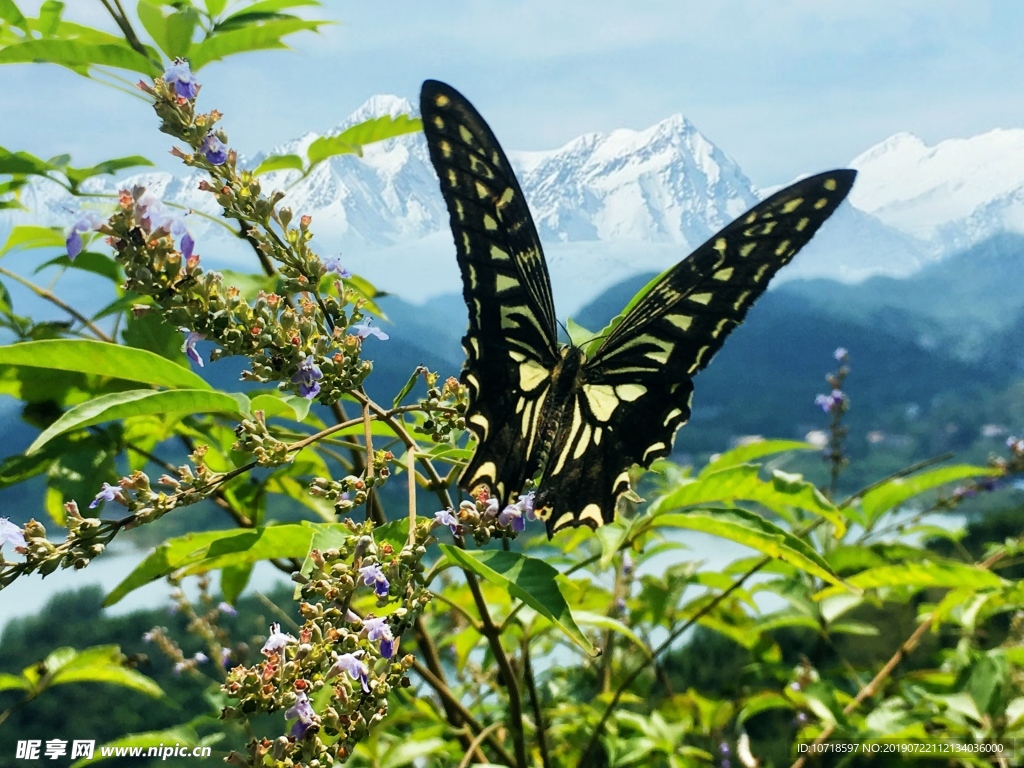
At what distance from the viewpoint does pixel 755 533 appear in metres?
0.95

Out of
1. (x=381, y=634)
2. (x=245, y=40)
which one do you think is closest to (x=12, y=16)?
(x=245, y=40)

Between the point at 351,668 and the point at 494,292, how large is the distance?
68cm

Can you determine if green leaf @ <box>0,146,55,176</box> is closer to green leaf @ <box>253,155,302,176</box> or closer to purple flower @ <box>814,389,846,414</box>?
green leaf @ <box>253,155,302,176</box>

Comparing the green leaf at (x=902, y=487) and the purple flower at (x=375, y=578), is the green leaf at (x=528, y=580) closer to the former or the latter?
the purple flower at (x=375, y=578)

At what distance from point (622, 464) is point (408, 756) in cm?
70

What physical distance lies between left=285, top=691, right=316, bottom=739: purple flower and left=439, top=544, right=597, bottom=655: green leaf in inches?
7.4

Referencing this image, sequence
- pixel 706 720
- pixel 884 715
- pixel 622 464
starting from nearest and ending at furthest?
pixel 622 464 < pixel 884 715 < pixel 706 720

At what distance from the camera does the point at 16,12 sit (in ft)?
4.65

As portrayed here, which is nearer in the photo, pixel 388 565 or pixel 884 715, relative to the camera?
pixel 388 565

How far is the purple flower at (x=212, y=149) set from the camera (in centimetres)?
91

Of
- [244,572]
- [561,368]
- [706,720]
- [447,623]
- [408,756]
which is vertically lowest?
[706,720]

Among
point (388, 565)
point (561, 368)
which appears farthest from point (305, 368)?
point (561, 368)

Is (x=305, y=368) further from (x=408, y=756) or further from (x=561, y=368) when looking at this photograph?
(x=408, y=756)

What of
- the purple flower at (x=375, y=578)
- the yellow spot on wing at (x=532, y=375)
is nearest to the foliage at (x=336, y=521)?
the purple flower at (x=375, y=578)
